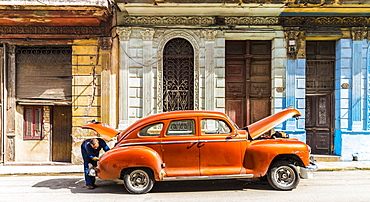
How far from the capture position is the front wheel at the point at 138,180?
20.4ft

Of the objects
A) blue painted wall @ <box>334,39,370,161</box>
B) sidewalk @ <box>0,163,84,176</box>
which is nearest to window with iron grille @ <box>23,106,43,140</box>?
sidewalk @ <box>0,163,84,176</box>

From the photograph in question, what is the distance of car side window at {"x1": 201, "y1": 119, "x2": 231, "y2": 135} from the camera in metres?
6.41

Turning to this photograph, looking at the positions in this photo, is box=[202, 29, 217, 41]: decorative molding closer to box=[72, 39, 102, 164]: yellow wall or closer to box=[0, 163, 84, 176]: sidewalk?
box=[72, 39, 102, 164]: yellow wall

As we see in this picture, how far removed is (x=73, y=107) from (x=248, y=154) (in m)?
6.90

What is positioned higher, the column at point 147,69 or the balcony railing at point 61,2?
the balcony railing at point 61,2

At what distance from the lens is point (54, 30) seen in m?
10.4

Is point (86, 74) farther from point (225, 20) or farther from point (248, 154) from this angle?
point (248, 154)

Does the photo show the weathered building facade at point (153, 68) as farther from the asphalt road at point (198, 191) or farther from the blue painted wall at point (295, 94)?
the asphalt road at point (198, 191)

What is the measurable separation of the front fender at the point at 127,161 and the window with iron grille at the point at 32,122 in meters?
5.79

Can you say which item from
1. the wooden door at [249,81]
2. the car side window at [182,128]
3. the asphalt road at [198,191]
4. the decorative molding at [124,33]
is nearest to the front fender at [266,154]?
the asphalt road at [198,191]

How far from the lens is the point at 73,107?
10.4 m

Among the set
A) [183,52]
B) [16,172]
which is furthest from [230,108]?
[16,172]

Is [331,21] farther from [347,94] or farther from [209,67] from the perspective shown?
[209,67]

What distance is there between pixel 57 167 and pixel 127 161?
493 centimetres
